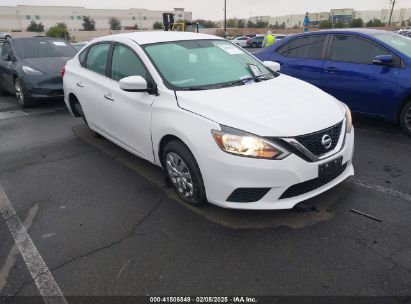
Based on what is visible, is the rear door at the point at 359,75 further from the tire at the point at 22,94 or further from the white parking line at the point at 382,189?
the tire at the point at 22,94

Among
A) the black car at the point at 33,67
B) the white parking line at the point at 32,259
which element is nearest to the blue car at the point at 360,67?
the white parking line at the point at 32,259

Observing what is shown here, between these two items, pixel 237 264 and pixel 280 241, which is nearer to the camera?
pixel 237 264

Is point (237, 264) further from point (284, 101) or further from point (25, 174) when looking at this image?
point (25, 174)

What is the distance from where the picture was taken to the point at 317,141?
2830 millimetres

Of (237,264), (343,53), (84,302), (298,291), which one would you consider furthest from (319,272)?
(343,53)

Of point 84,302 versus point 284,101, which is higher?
point 284,101

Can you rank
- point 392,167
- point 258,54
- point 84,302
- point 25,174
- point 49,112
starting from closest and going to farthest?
point 84,302 < point 392,167 < point 25,174 < point 258,54 < point 49,112

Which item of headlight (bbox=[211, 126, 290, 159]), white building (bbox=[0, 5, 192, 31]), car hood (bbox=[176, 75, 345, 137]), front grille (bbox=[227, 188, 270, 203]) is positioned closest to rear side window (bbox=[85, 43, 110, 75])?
car hood (bbox=[176, 75, 345, 137])

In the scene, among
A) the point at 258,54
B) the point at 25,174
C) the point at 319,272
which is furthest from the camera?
the point at 258,54

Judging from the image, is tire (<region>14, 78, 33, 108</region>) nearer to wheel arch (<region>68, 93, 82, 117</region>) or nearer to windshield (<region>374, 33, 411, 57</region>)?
wheel arch (<region>68, 93, 82, 117</region>)

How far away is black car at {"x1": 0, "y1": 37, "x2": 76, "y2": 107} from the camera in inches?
296

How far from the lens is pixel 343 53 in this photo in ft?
17.8

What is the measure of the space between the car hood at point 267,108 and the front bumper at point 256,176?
0.26 m

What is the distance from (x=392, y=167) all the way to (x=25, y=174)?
462 cm
